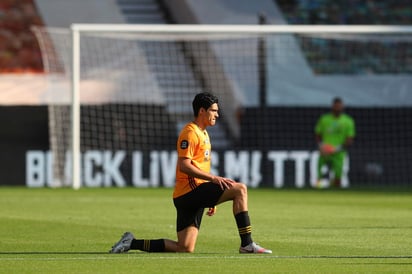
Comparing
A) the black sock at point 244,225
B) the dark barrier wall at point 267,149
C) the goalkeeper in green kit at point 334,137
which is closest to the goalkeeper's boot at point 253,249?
the black sock at point 244,225

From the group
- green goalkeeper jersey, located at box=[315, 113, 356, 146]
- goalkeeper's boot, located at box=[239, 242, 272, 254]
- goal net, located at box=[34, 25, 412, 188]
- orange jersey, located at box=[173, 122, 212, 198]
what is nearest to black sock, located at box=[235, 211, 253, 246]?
goalkeeper's boot, located at box=[239, 242, 272, 254]

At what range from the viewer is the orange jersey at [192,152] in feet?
41.4

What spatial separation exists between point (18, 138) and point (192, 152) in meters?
16.4

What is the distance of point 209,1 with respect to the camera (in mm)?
36656

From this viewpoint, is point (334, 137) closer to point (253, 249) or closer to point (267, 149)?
point (267, 149)

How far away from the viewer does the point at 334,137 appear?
1112 inches

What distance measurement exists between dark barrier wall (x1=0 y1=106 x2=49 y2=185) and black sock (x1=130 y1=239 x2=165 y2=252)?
52.8 ft

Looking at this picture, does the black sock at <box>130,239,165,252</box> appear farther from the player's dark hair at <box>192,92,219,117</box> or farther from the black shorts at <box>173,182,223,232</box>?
the player's dark hair at <box>192,92,219,117</box>

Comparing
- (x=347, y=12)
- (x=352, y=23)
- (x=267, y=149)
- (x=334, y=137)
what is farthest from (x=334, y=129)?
(x=347, y=12)

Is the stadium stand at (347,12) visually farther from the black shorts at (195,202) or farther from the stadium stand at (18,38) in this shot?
the black shorts at (195,202)

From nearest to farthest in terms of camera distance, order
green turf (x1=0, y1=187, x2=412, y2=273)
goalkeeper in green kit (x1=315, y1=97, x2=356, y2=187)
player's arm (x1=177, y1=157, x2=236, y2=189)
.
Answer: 1. green turf (x1=0, y1=187, x2=412, y2=273)
2. player's arm (x1=177, y1=157, x2=236, y2=189)
3. goalkeeper in green kit (x1=315, y1=97, x2=356, y2=187)

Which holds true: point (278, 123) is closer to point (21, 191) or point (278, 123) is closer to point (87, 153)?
point (87, 153)

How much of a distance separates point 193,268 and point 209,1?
25873 millimetres

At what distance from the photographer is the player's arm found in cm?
1240
